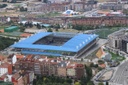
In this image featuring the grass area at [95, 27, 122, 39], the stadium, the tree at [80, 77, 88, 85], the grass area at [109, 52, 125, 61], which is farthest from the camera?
the grass area at [95, 27, 122, 39]

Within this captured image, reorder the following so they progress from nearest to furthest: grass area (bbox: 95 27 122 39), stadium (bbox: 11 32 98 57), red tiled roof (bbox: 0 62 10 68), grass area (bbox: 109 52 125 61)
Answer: red tiled roof (bbox: 0 62 10 68)
grass area (bbox: 109 52 125 61)
stadium (bbox: 11 32 98 57)
grass area (bbox: 95 27 122 39)

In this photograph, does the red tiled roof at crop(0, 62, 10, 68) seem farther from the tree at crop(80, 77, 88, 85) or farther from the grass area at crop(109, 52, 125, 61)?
the grass area at crop(109, 52, 125, 61)

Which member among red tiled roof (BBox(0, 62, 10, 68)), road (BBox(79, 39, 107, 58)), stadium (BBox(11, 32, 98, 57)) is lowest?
road (BBox(79, 39, 107, 58))

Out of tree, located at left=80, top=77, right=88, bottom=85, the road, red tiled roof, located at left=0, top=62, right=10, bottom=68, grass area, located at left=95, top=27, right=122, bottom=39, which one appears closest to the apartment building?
the road

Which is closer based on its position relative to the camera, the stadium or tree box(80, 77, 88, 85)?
tree box(80, 77, 88, 85)

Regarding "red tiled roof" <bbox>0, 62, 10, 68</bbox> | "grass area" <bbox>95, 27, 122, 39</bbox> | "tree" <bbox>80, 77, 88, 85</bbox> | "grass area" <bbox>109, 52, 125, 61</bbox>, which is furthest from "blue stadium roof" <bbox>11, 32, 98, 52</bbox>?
"tree" <bbox>80, 77, 88, 85</bbox>

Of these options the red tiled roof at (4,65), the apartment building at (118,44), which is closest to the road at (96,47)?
the apartment building at (118,44)

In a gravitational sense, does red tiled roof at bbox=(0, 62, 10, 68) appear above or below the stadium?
above

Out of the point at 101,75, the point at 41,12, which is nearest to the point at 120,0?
the point at 41,12

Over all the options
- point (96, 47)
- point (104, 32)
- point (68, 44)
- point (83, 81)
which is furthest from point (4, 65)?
point (104, 32)

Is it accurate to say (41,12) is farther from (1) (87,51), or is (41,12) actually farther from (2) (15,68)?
(2) (15,68)

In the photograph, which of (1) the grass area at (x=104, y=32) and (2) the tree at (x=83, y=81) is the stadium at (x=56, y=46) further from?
(2) the tree at (x=83, y=81)
